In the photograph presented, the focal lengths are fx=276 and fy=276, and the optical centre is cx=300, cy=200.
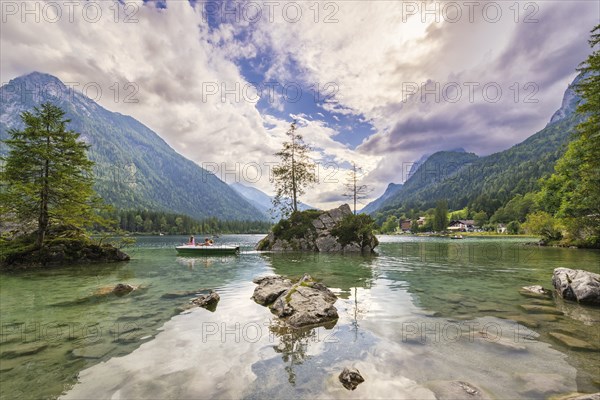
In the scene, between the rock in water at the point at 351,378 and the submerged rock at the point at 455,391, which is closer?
the submerged rock at the point at 455,391

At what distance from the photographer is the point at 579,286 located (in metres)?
13.0

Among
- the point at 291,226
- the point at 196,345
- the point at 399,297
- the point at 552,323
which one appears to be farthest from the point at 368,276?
the point at 291,226

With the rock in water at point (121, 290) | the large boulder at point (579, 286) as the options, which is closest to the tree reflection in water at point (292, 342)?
the rock in water at point (121, 290)

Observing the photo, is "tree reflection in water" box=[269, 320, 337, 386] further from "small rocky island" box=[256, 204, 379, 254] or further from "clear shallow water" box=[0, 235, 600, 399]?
"small rocky island" box=[256, 204, 379, 254]

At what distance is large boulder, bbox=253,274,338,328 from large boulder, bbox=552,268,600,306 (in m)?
11.2

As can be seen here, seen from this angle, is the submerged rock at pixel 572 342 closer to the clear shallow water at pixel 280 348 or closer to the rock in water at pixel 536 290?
the clear shallow water at pixel 280 348

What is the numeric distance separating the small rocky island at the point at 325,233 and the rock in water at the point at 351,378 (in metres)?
38.5

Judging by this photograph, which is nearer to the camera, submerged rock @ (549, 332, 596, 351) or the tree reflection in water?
the tree reflection in water

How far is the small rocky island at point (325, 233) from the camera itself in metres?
44.9

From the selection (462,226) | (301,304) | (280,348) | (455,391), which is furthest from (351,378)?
(462,226)

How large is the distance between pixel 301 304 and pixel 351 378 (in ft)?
17.8

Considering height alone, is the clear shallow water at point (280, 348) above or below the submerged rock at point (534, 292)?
above

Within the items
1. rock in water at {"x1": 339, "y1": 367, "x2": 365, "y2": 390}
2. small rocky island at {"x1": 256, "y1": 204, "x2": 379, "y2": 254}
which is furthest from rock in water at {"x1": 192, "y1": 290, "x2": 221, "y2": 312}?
small rocky island at {"x1": 256, "y1": 204, "x2": 379, "y2": 254}

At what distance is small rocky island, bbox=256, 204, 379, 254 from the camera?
147 feet
